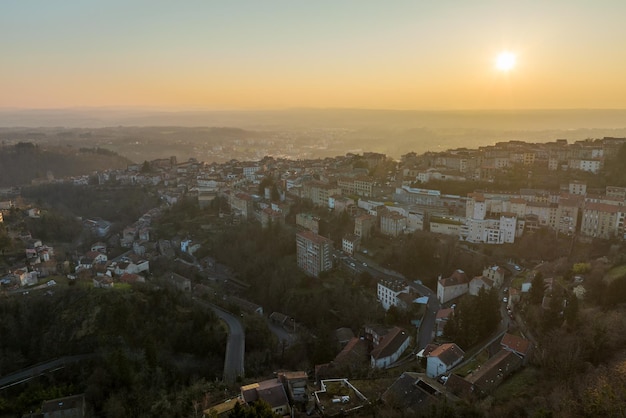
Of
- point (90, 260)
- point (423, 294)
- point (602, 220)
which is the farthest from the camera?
point (90, 260)

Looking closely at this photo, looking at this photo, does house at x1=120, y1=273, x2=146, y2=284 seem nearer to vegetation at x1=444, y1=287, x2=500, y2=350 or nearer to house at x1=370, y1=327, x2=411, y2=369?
house at x1=370, y1=327, x2=411, y2=369

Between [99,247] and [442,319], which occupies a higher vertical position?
[442,319]

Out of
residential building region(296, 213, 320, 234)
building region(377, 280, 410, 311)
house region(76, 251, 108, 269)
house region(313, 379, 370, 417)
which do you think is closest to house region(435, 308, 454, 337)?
building region(377, 280, 410, 311)

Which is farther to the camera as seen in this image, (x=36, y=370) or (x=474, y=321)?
(x=474, y=321)

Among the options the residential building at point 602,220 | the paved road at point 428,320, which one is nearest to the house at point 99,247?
the paved road at point 428,320

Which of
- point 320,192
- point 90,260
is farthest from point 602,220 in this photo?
point 90,260

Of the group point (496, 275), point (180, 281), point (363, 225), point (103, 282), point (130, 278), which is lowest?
point (180, 281)

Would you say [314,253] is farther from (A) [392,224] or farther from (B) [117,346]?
(B) [117,346]
